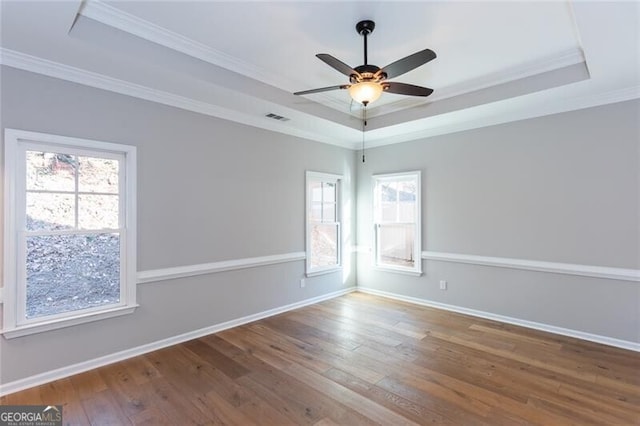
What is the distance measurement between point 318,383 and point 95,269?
238 cm

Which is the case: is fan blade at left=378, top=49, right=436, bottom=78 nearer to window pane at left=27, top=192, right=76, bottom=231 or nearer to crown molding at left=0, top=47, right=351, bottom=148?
crown molding at left=0, top=47, right=351, bottom=148

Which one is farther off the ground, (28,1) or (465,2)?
(465,2)

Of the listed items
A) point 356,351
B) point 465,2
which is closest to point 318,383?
point 356,351

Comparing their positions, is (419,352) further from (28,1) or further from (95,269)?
(28,1)

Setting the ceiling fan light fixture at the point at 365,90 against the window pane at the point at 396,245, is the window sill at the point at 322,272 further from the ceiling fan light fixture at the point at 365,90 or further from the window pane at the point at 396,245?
the ceiling fan light fixture at the point at 365,90

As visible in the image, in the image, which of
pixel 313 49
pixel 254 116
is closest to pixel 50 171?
pixel 254 116

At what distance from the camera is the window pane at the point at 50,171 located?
2.75 metres

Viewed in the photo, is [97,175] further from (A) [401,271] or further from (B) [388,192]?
(A) [401,271]

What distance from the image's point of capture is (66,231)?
9.49 feet

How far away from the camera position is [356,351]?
3.35 metres

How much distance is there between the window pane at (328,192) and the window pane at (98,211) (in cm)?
310

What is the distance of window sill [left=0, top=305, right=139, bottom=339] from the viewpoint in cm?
261

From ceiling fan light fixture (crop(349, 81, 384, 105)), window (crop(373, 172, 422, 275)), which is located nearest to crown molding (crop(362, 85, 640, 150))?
window (crop(373, 172, 422, 275))

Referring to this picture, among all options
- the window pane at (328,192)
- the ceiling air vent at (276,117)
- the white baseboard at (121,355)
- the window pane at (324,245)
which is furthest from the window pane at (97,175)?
the window pane at (328,192)
